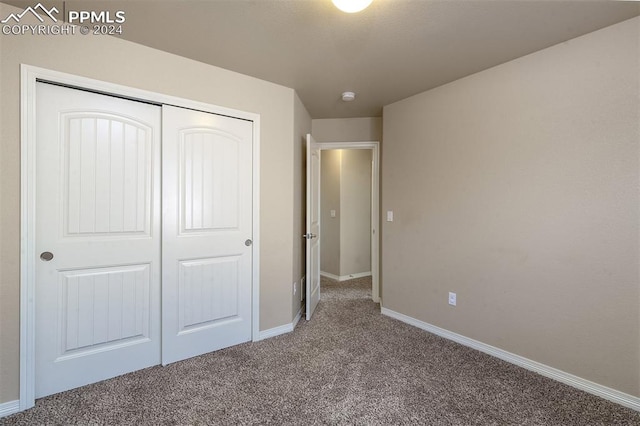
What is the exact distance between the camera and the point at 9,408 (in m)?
1.68

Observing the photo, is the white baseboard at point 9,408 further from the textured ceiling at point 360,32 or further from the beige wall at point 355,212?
the beige wall at point 355,212

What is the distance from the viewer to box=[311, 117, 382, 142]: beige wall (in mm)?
3812

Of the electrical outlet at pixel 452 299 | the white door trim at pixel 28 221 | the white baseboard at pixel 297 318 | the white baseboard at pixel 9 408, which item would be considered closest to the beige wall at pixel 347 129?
the electrical outlet at pixel 452 299

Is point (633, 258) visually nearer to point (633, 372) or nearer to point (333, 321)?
point (633, 372)

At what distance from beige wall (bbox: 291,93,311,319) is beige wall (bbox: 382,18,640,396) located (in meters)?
1.22

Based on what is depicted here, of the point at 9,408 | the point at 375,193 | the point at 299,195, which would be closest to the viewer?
the point at 9,408

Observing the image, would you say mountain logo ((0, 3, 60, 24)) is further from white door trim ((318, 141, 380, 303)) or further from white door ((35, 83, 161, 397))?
white door trim ((318, 141, 380, 303))

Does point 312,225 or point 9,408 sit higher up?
point 312,225

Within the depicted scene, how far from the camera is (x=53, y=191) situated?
A: 184 cm

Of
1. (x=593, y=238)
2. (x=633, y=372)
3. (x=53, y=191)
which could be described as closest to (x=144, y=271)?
(x=53, y=191)

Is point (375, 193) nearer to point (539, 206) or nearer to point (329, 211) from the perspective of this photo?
point (329, 211)

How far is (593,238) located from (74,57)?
3624 millimetres

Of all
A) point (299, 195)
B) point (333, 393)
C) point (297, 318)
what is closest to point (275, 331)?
point (297, 318)

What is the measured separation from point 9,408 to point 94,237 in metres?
1.05
